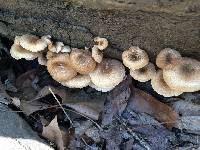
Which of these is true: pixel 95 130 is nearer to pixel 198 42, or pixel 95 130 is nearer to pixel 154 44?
pixel 154 44

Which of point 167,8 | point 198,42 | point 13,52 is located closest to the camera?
point 167,8

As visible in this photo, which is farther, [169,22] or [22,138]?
[22,138]

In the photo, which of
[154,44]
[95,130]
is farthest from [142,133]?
[154,44]

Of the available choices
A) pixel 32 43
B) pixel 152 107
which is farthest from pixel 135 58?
pixel 32 43

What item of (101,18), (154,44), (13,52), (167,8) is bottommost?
(13,52)

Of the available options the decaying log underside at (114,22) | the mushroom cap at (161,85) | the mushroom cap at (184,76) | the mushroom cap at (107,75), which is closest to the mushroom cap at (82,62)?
the mushroom cap at (107,75)

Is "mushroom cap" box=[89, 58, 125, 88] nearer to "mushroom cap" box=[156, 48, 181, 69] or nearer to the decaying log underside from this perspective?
the decaying log underside

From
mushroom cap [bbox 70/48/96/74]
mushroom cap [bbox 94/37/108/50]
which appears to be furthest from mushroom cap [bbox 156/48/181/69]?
mushroom cap [bbox 70/48/96/74]
